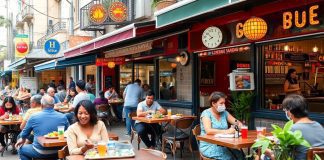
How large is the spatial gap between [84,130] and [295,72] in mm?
6691

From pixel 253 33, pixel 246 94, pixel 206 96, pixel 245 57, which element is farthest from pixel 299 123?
pixel 245 57

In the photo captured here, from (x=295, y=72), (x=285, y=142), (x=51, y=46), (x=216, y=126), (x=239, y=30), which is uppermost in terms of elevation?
(x=51, y=46)

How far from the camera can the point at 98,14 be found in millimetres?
14930

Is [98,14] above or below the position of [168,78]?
above

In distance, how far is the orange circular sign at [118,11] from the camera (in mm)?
14188

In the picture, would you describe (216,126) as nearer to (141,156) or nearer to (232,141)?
(232,141)

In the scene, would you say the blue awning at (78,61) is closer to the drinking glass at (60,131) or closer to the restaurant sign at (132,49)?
the restaurant sign at (132,49)

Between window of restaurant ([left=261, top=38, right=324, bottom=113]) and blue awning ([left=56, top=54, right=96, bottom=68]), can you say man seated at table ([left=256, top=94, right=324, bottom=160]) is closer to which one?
window of restaurant ([left=261, top=38, right=324, bottom=113])

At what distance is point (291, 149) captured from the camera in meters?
3.59

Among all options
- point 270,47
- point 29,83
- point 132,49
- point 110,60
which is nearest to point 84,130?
point 270,47

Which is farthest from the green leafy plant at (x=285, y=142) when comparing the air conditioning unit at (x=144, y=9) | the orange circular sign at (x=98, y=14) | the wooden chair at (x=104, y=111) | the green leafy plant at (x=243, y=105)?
the orange circular sign at (x=98, y=14)

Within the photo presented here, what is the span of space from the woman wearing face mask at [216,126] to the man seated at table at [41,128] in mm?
2368

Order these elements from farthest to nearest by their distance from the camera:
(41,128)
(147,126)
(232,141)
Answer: (147,126) < (41,128) < (232,141)

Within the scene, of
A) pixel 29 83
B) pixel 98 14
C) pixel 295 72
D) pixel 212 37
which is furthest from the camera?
pixel 29 83
